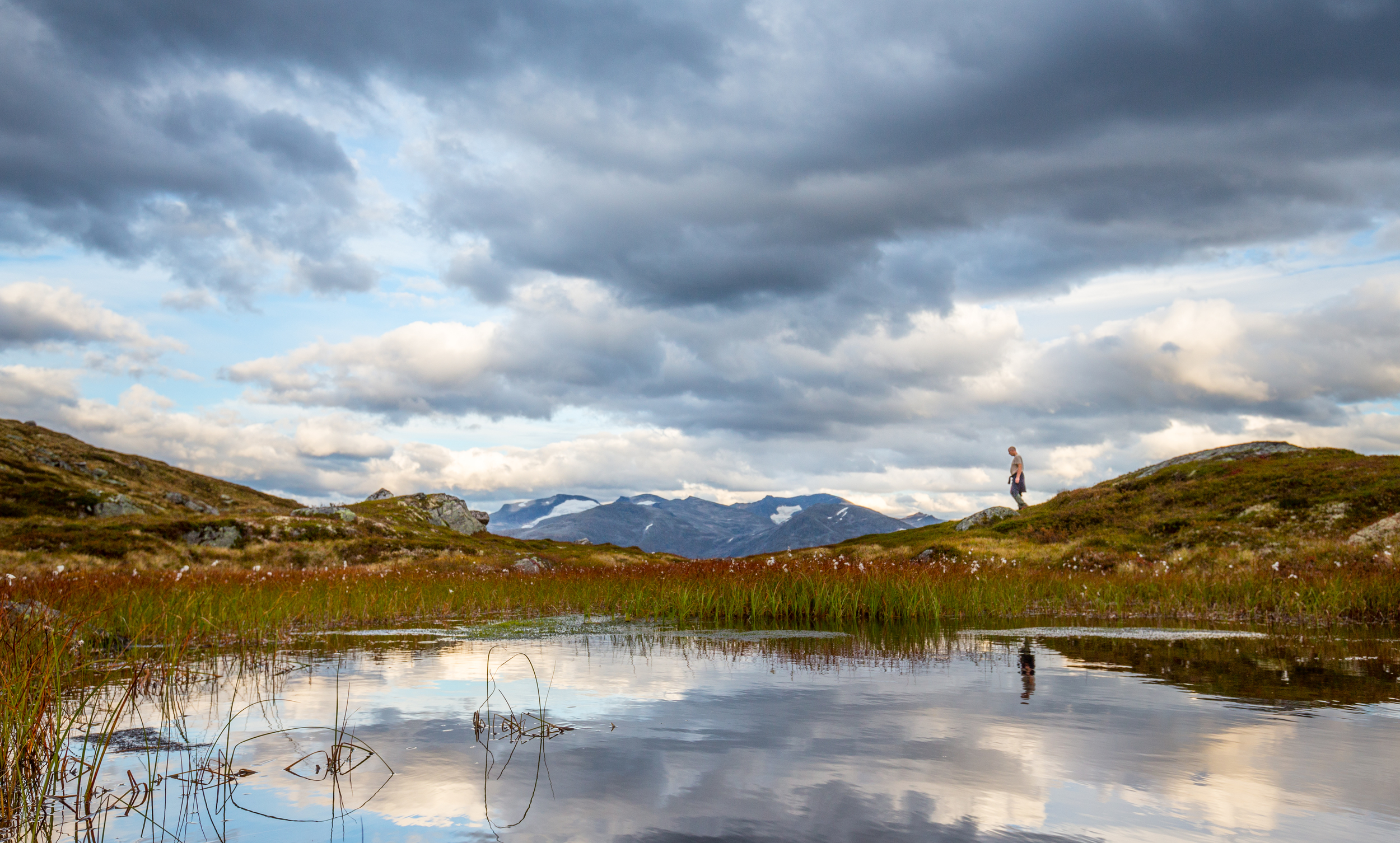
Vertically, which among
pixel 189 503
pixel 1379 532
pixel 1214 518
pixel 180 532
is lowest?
pixel 180 532

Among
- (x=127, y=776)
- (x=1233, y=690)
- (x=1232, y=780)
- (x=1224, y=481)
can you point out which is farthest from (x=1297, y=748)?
(x=1224, y=481)

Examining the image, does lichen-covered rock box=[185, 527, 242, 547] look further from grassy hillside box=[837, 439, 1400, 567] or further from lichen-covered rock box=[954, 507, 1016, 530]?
lichen-covered rock box=[954, 507, 1016, 530]

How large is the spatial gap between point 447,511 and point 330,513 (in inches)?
1277

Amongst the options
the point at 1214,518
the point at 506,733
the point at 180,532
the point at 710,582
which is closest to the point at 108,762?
the point at 506,733

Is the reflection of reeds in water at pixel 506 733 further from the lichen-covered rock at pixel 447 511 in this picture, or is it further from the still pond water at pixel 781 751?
the lichen-covered rock at pixel 447 511

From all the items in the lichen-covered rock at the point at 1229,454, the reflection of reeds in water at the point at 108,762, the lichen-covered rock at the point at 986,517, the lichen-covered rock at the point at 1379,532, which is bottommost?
the reflection of reeds in water at the point at 108,762

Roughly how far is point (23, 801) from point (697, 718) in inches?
180

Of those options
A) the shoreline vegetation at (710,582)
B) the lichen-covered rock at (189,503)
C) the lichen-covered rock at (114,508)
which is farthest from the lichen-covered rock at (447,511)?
the shoreline vegetation at (710,582)

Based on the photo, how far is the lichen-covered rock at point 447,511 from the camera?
10019cm

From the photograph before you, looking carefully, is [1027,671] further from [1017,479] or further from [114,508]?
[114,508]

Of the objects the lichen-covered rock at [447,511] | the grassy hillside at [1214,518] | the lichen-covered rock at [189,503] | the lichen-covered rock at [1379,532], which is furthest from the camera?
the lichen-covered rock at [447,511]

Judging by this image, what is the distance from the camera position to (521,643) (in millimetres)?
12578

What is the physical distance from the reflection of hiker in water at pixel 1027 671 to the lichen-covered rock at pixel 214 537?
52688 mm

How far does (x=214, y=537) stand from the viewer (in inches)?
2089
